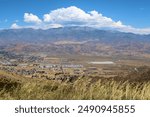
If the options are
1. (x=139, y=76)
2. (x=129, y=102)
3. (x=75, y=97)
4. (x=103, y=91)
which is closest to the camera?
(x=129, y=102)

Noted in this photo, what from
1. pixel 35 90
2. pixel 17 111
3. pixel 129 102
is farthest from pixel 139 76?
pixel 17 111

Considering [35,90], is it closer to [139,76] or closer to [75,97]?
[75,97]

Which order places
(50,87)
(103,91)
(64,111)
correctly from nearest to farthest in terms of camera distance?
(64,111), (103,91), (50,87)

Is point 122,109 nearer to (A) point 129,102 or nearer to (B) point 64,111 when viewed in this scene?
(A) point 129,102

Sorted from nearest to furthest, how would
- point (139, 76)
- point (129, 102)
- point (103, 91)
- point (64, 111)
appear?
point (64, 111) → point (129, 102) → point (103, 91) → point (139, 76)

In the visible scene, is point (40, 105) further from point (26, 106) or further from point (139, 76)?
point (139, 76)

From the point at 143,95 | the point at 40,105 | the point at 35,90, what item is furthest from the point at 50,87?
the point at 40,105

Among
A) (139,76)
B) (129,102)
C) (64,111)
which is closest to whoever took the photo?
(64,111)

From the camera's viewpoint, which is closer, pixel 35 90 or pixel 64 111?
pixel 64 111

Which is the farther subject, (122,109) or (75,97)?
(75,97)
